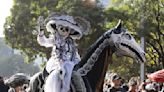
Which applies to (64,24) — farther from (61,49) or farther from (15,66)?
(15,66)

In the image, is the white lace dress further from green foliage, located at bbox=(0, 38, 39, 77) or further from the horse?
green foliage, located at bbox=(0, 38, 39, 77)

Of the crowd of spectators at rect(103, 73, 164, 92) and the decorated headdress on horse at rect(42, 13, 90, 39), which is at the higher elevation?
the decorated headdress on horse at rect(42, 13, 90, 39)

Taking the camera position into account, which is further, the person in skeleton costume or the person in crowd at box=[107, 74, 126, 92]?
the person in crowd at box=[107, 74, 126, 92]

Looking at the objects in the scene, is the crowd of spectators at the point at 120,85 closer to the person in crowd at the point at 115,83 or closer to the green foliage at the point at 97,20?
the person in crowd at the point at 115,83

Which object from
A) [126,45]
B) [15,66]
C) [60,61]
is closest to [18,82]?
[60,61]

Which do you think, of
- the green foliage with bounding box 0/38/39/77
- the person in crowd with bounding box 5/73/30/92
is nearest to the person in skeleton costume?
the person in crowd with bounding box 5/73/30/92

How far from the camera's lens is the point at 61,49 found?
8.70 m

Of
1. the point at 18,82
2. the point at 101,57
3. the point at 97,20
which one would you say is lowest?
the point at 97,20

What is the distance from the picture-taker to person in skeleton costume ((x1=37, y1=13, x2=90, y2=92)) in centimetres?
850

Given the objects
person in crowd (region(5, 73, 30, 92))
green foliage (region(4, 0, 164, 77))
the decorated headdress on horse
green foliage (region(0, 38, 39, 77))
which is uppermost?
the decorated headdress on horse

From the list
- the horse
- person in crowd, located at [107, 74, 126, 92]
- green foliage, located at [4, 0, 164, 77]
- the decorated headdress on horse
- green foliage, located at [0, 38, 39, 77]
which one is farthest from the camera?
green foliage, located at [0, 38, 39, 77]

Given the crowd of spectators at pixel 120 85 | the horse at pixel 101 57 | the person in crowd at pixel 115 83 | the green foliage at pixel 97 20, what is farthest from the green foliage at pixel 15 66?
the horse at pixel 101 57

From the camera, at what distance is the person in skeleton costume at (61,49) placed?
850 centimetres

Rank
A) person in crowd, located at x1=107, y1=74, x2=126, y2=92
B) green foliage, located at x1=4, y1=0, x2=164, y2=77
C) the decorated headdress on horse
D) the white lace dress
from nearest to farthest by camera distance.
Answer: the white lace dress, the decorated headdress on horse, person in crowd, located at x1=107, y1=74, x2=126, y2=92, green foliage, located at x1=4, y1=0, x2=164, y2=77
